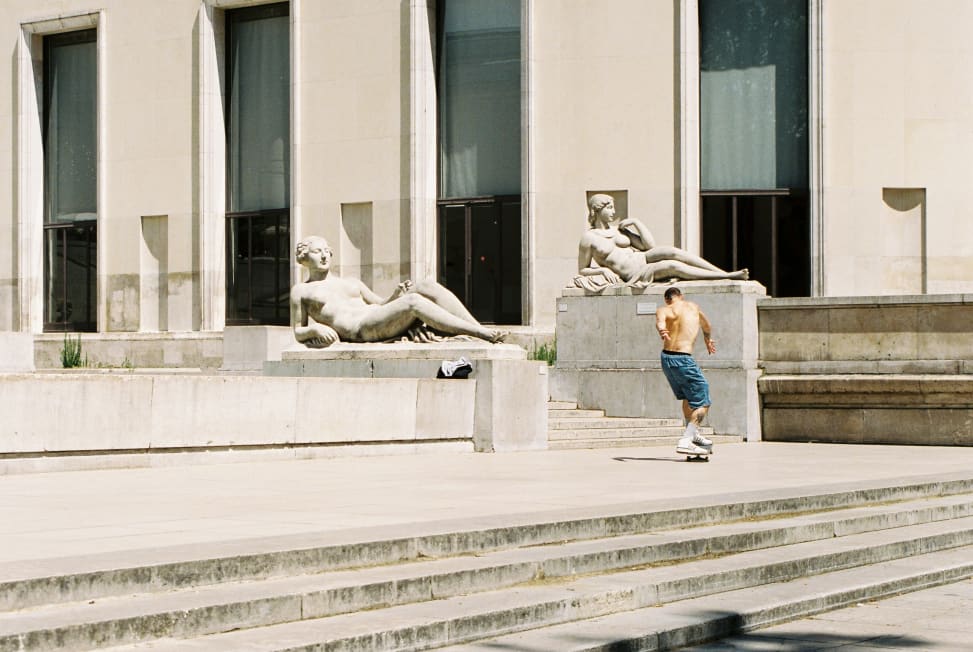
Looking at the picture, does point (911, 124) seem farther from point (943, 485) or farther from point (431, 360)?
point (943, 485)

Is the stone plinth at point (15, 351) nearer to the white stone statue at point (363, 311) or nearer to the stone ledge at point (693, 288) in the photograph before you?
the white stone statue at point (363, 311)

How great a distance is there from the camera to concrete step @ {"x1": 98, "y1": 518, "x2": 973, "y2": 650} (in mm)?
6977

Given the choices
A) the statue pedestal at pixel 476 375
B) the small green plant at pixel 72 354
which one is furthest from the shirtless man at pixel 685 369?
the small green plant at pixel 72 354

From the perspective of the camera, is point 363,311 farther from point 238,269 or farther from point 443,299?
point 238,269

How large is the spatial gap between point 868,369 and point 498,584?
14.1 metres

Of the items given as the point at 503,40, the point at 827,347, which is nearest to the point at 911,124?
the point at 503,40

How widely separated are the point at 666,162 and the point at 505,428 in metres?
14.7

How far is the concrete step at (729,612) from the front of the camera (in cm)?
752

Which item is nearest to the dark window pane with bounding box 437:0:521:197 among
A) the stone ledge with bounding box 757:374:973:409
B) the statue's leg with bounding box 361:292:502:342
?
the stone ledge with bounding box 757:374:973:409

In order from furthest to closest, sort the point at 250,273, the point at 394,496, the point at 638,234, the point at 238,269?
the point at 238,269 < the point at 250,273 < the point at 638,234 < the point at 394,496

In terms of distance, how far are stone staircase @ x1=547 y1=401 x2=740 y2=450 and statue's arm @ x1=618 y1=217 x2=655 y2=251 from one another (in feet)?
8.75

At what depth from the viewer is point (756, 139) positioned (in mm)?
32375

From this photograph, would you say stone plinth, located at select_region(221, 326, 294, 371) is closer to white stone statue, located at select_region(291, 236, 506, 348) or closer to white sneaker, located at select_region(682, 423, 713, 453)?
white stone statue, located at select_region(291, 236, 506, 348)

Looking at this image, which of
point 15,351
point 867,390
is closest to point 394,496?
point 867,390
